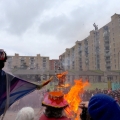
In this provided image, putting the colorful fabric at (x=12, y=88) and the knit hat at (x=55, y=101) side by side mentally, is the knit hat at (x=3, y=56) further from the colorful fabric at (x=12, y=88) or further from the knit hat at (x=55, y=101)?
the knit hat at (x=55, y=101)

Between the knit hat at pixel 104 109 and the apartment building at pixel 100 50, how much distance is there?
126ft

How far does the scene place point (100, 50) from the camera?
48.4 meters

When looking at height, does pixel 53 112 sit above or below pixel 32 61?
below

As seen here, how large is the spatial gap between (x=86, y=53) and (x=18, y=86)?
49.4m

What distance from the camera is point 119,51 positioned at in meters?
39.6

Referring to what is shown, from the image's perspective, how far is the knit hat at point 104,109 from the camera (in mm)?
1115

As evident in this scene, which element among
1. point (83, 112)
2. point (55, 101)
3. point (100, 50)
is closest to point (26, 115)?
point (55, 101)

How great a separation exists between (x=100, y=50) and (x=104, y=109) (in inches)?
1898

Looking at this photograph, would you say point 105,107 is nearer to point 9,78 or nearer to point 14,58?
point 9,78

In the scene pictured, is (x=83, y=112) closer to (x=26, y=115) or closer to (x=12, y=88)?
(x=26, y=115)

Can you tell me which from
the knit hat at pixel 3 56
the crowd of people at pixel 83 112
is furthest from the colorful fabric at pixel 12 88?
the knit hat at pixel 3 56

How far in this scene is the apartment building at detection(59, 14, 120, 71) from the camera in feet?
136

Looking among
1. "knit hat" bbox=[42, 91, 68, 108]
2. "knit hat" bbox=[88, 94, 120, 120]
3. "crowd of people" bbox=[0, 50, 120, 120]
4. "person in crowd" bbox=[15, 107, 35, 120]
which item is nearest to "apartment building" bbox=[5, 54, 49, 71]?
"knit hat" bbox=[42, 91, 68, 108]

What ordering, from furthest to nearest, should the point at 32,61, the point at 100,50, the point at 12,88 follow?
the point at 32,61
the point at 100,50
the point at 12,88
